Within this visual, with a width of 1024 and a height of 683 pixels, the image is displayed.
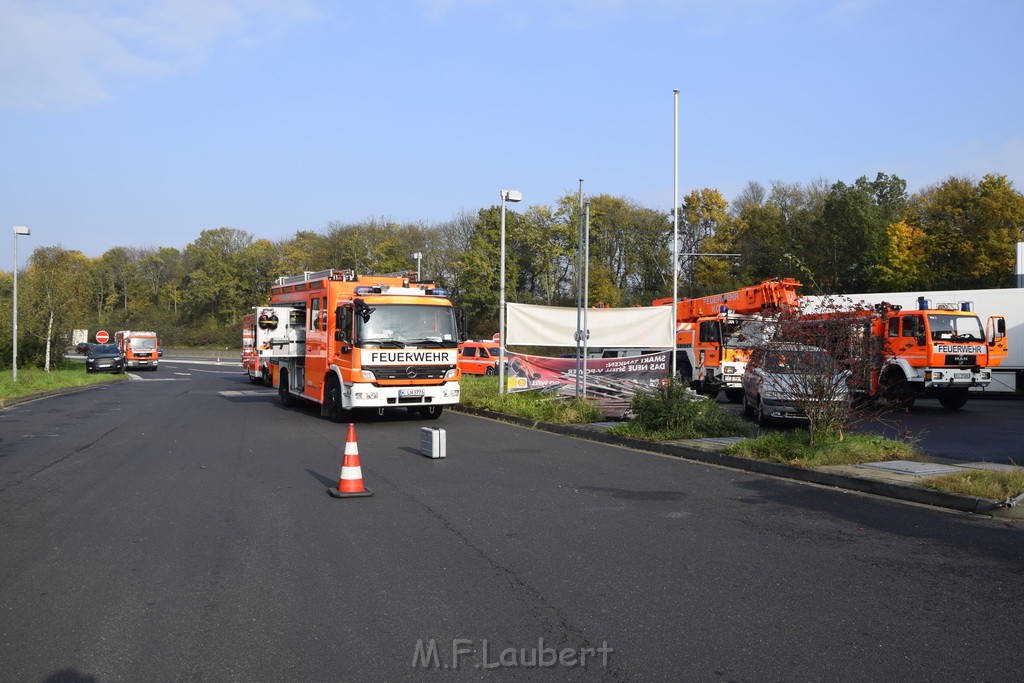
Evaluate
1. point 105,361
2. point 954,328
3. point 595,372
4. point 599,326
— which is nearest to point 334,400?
point 595,372

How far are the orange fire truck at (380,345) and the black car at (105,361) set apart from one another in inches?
1205

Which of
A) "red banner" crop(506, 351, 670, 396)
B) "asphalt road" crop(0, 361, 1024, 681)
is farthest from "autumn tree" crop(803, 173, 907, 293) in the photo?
"asphalt road" crop(0, 361, 1024, 681)

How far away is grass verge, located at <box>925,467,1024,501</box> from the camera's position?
8.40 metres

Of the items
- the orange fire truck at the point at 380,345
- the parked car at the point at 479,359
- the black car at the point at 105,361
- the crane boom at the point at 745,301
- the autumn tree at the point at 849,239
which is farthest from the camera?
the autumn tree at the point at 849,239

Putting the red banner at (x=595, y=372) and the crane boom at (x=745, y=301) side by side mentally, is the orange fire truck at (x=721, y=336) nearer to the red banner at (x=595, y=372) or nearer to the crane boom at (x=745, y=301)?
the crane boom at (x=745, y=301)

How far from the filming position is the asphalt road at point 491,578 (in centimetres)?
456

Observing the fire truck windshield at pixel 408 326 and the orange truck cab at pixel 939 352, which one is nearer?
the fire truck windshield at pixel 408 326

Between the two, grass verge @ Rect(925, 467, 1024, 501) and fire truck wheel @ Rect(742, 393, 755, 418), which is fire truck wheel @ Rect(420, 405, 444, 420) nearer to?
fire truck wheel @ Rect(742, 393, 755, 418)

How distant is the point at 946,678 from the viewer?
14.1 ft

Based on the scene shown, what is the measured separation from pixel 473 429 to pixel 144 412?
9.58m

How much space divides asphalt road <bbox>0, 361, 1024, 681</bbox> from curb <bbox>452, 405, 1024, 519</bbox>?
29 centimetres

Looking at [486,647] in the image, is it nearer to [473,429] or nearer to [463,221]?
[473,429]

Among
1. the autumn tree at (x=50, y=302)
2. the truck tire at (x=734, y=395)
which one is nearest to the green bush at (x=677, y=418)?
the truck tire at (x=734, y=395)

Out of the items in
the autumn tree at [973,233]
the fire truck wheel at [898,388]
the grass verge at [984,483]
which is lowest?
the grass verge at [984,483]
